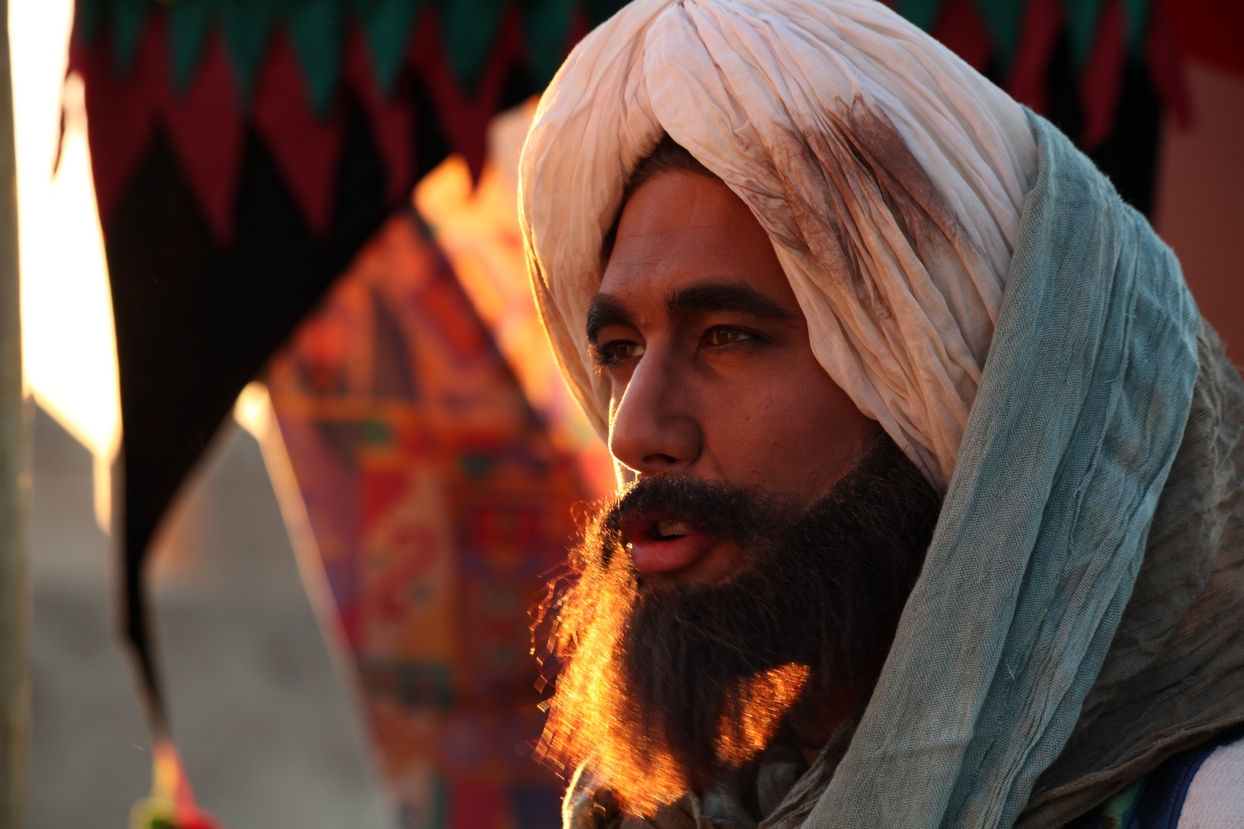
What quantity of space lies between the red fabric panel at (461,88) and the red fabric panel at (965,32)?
104 centimetres

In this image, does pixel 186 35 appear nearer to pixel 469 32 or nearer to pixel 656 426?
pixel 469 32

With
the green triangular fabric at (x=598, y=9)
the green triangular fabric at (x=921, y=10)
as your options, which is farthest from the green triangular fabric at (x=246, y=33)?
the green triangular fabric at (x=921, y=10)

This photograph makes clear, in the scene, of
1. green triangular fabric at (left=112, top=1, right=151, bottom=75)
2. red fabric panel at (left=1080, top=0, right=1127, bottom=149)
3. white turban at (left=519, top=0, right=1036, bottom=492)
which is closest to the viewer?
white turban at (left=519, top=0, right=1036, bottom=492)

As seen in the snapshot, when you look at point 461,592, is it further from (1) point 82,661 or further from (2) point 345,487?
(1) point 82,661

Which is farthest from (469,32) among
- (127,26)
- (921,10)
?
(921,10)

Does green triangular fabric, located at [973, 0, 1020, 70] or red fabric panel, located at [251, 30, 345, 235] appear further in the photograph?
red fabric panel, located at [251, 30, 345, 235]

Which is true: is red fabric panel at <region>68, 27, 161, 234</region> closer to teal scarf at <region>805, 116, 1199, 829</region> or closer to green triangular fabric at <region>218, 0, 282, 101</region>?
green triangular fabric at <region>218, 0, 282, 101</region>

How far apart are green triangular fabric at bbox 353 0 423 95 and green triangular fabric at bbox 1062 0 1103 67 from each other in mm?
1572

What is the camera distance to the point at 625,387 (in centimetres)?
184

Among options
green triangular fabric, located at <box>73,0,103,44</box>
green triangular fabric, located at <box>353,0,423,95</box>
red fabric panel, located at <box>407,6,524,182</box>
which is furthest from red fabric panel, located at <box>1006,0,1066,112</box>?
green triangular fabric, located at <box>73,0,103,44</box>

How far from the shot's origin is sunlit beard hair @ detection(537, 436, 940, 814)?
5.24ft

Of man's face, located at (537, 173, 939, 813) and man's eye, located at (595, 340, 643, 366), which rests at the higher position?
man's eye, located at (595, 340, 643, 366)

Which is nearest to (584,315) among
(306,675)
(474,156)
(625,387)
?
(625,387)

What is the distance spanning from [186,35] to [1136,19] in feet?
7.57
